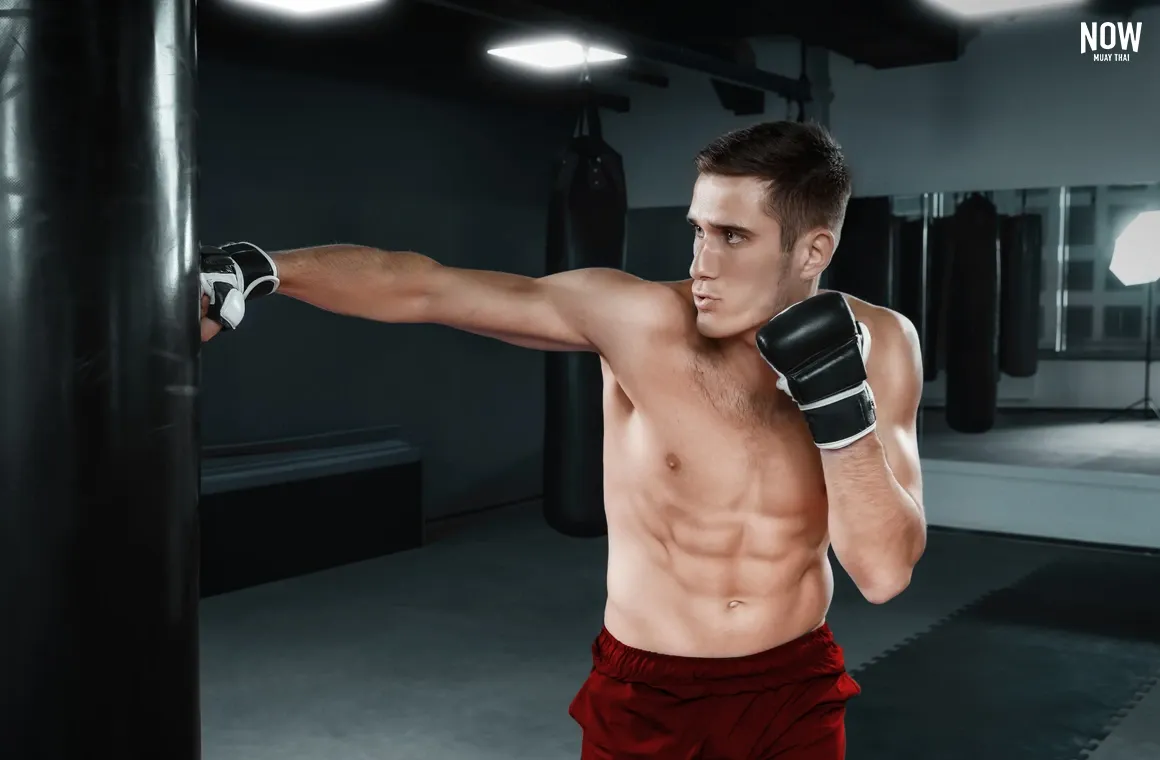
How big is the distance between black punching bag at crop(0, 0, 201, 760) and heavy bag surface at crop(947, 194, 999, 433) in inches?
238

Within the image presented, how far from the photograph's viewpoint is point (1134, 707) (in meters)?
3.70

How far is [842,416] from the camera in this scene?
4.95ft

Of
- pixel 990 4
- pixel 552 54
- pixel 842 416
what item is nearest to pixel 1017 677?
pixel 990 4

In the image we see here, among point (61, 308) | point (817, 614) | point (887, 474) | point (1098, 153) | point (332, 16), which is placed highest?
point (332, 16)

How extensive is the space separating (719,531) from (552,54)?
415cm

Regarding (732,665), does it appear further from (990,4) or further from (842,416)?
(990,4)

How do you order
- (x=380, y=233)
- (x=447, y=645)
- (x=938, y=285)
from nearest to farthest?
(x=447, y=645), (x=380, y=233), (x=938, y=285)

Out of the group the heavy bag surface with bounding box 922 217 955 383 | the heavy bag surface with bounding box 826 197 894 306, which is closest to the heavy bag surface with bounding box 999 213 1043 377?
the heavy bag surface with bounding box 922 217 955 383

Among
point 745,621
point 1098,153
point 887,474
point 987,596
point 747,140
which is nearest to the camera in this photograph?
point 887,474

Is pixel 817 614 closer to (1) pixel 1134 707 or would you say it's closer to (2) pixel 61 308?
(2) pixel 61 308

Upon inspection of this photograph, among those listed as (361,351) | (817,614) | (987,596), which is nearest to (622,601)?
(817,614)

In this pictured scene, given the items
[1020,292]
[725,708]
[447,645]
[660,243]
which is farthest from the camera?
[660,243]

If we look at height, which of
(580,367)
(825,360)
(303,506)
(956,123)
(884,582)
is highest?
(956,123)

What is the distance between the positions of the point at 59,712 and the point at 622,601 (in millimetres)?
1110
